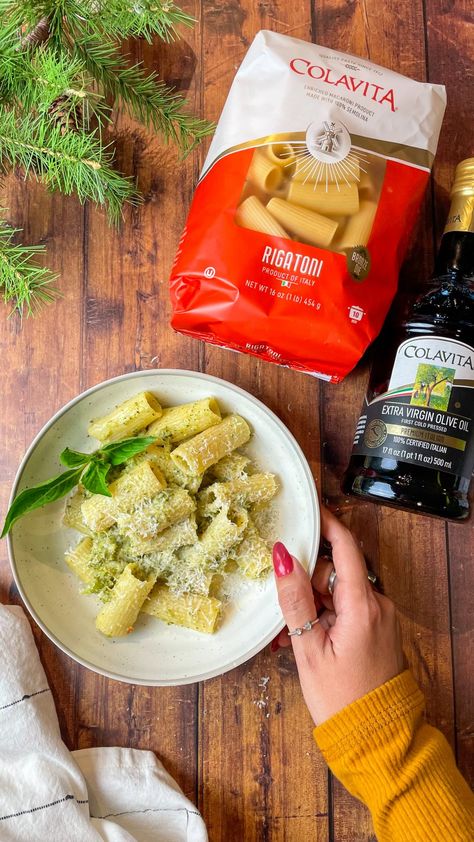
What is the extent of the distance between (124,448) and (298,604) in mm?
360

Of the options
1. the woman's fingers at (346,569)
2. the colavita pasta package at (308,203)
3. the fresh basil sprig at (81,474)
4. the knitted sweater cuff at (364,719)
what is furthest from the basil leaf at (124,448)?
the knitted sweater cuff at (364,719)

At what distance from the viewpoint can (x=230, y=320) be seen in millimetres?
1079

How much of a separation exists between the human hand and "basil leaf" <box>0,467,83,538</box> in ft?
1.11

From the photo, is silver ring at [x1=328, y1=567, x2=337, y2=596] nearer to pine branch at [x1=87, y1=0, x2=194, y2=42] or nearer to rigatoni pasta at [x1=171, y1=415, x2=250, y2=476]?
rigatoni pasta at [x1=171, y1=415, x2=250, y2=476]

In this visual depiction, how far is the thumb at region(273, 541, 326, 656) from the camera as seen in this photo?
1.09 meters

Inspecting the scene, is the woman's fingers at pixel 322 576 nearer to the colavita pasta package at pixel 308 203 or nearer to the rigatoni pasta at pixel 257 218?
the colavita pasta package at pixel 308 203

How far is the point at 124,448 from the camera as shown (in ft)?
3.58

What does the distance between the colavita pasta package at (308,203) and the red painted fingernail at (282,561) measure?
0.99 feet

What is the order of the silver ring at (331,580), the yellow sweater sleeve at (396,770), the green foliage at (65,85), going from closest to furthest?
1. the green foliage at (65,85)
2. the yellow sweater sleeve at (396,770)
3. the silver ring at (331,580)

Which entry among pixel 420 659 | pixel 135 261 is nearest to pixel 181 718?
pixel 420 659

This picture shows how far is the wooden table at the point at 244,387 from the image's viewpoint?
4.01 feet

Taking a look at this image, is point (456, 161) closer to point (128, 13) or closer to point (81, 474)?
point (128, 13)

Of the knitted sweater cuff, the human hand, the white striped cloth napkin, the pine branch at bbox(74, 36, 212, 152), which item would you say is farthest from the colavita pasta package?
the white striped cloth napkin

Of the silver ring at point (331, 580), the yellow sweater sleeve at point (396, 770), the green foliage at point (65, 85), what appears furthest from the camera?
the silver ring at point (331, 580)
